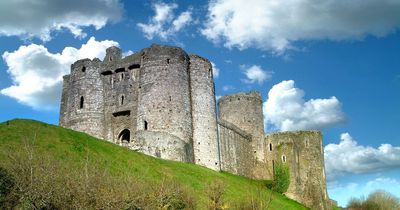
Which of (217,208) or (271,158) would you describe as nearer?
(217,208)

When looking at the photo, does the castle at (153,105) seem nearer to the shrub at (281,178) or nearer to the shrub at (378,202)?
the shrub at (281,178)

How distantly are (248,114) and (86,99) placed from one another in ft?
64.1

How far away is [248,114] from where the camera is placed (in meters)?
55.2

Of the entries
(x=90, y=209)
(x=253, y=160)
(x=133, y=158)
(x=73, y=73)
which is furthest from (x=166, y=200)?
(x=253, y=160)

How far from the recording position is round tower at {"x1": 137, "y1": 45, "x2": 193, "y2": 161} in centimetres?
3866

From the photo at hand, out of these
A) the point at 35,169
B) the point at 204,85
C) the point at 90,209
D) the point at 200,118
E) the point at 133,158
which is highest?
the point at 204,85

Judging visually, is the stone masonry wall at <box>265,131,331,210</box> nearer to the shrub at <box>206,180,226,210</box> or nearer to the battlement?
the battlement

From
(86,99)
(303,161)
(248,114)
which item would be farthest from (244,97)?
(86,99)

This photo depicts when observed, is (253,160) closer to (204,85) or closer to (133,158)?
(204,85)

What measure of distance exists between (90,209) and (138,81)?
79.9ft

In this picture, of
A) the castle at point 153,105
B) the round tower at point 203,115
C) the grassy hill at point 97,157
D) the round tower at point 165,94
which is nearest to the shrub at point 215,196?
the grassy hill at point 97,157

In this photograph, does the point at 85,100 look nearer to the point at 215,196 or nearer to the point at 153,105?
the point at 153,105

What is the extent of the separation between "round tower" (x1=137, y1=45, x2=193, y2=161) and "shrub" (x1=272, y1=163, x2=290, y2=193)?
16130mm

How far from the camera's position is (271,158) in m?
55.1
